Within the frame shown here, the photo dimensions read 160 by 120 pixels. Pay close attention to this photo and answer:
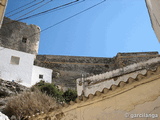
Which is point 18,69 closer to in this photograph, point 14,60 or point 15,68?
point 15,68

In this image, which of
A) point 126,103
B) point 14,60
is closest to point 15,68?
point 14,60

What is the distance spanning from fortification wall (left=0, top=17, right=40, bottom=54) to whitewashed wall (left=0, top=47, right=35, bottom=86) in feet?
20.1

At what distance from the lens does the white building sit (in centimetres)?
1634

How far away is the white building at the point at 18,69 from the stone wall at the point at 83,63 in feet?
11.3

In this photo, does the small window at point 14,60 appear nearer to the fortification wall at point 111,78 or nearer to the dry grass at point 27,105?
the dry grass at point 27,105

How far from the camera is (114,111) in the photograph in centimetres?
448

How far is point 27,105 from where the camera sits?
960 cm

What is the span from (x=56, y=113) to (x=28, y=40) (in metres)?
20.7

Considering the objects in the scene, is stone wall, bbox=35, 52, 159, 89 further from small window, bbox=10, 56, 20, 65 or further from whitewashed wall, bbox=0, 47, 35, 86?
small window, bbox=10, 56, 20, 65

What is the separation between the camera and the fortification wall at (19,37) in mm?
23422

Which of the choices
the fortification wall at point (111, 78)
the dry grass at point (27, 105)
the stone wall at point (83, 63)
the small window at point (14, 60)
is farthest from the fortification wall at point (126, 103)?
the stone wall at point (83, 63)

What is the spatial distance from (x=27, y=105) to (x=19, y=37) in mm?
16680

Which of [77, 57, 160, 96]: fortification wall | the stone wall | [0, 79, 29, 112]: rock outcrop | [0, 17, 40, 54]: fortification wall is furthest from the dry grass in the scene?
[0, 17, 40, 54]: fortification wall

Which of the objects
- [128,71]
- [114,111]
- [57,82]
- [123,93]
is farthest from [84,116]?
[57,82]
